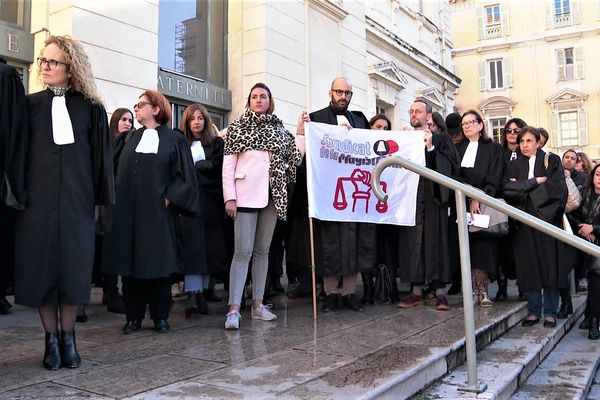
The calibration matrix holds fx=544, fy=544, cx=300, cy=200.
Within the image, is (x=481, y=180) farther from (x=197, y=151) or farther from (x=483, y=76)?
(x=483, y=76)

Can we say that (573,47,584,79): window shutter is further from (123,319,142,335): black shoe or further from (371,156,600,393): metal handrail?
(123,319,142,335): black shoe

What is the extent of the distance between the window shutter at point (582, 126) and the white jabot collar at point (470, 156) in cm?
3172

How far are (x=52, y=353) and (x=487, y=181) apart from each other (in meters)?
4.22

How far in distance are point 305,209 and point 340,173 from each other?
517 millimetres

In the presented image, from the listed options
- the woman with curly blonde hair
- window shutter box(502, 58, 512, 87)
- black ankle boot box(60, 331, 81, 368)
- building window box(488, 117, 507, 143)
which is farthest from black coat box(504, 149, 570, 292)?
window shutter box(502, 58, 512, 87)

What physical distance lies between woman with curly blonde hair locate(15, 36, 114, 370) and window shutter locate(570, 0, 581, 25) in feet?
121

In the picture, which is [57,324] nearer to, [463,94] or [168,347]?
[168,347]

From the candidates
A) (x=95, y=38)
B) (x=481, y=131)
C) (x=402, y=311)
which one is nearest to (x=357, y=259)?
(x=402, y=311)

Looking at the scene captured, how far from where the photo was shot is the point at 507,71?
3638 centimetres

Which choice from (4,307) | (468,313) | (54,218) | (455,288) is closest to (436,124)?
(455,288)

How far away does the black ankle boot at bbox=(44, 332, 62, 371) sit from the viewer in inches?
123

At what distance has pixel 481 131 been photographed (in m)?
5.75

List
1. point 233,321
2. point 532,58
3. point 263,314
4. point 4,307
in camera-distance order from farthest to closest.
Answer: point 532,58
point 4,307
point 263,314
point 233,321

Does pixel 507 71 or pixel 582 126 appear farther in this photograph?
pixel 507 71
